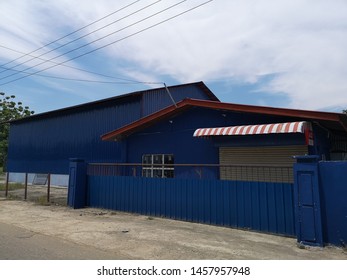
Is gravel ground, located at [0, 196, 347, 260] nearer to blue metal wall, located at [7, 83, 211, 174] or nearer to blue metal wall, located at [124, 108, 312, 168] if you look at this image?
blue metal wall, located at [124, 108, 312, 168]

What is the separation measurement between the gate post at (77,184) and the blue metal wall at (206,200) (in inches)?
20.1

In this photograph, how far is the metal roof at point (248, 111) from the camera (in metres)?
9.52

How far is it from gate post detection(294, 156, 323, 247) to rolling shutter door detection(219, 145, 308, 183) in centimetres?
276

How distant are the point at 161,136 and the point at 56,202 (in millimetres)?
5517

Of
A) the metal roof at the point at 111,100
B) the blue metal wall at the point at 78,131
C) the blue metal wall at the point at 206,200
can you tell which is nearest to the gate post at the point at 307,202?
the blue metal wall at the point at 206,200

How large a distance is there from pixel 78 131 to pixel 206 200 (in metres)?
15.6

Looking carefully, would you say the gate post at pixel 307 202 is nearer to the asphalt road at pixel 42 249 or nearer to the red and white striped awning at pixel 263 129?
the red and white striped awning at pixel 263 129

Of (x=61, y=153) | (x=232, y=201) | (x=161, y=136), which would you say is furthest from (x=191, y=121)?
(x=61, y=153)

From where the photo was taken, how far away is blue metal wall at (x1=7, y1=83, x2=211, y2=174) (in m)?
19.2

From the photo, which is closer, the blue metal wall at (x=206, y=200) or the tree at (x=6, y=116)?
the blue metal wall at (x=206, y=200)

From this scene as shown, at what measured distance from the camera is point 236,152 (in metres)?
12.0

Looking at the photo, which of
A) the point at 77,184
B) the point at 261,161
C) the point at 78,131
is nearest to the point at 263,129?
the point at 261,161

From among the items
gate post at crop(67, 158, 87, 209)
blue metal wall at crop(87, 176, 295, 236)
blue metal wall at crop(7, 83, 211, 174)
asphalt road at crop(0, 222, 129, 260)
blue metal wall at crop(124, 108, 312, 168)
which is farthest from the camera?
blue metal wall at crop(7, 83, 211, 174)

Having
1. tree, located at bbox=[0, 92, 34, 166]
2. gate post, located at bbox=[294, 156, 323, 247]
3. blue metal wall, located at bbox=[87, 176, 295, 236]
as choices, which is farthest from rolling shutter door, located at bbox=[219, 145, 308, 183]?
tree, located at bbox=[0, 92, 34, 166]
